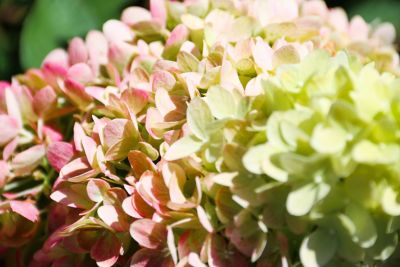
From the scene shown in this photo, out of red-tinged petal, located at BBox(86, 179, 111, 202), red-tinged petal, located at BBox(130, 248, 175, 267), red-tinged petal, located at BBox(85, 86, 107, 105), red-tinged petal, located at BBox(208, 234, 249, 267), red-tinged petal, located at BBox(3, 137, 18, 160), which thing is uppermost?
red-tinged petal, located at BBox(85, 86, 107, 105)

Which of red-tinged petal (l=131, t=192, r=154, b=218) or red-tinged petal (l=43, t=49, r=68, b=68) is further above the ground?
red-tinged petal (l=43, t=49, r=68, b=68)

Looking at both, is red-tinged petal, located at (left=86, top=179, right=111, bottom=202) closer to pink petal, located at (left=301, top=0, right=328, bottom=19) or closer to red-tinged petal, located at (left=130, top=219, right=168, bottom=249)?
red-tinged petal, located at (left=130, top=219, right=168, bottom=249)

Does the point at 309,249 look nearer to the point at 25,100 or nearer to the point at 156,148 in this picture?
the point at 156,148

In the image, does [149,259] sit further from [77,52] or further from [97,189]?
[77,52]

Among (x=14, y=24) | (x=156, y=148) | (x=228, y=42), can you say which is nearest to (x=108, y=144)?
(x=156, y=148)

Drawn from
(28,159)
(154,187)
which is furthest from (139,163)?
(28,159)

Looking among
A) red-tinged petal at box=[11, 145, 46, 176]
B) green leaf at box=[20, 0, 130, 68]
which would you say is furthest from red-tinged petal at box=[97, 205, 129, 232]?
green leaf at box=[20, 0, 130, 68]
